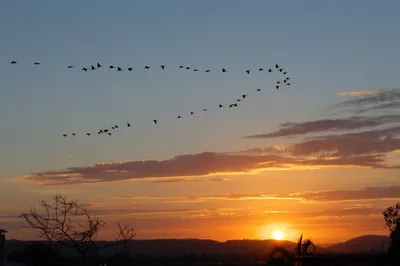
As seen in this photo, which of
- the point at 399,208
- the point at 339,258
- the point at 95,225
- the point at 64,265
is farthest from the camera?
the point at 64,265

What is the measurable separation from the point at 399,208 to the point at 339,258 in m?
47.9

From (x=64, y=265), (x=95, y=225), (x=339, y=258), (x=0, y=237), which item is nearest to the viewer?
(x=339, y=258)

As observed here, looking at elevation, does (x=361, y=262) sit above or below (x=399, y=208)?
below

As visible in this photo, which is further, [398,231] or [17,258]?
[17,258]

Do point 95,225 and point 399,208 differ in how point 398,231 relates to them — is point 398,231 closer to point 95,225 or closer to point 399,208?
point 95,225

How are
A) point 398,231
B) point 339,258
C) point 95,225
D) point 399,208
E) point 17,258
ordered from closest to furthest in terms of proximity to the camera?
point 339,258 < point 95,225 < point 398,231 < point 399,208 < point 17,258

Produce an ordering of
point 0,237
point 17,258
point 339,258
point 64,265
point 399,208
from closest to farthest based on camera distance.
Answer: point 339,258 < point 0,237 < point 399,208 < point 64,265 < point 17,258

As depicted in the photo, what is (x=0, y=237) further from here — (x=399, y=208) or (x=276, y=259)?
(x=399, y=208)

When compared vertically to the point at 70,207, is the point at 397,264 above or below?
below

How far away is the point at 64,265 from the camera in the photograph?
10394 cm

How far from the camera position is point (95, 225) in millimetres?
52844

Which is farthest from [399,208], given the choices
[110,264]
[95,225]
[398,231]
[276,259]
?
[95,225]

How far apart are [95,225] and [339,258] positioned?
17.2 metres

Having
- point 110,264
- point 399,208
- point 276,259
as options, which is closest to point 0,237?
point 276,259
